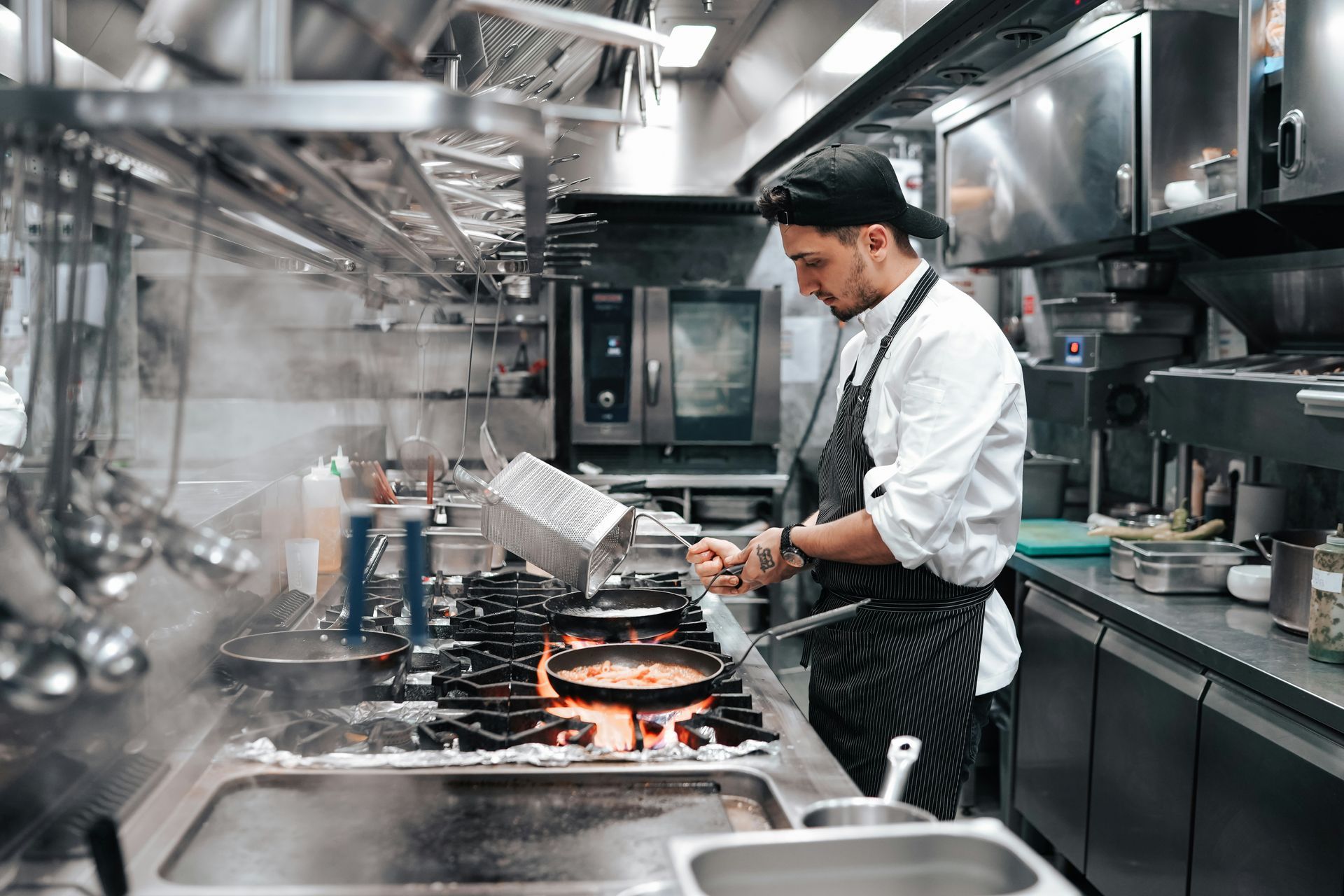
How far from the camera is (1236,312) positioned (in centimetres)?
322

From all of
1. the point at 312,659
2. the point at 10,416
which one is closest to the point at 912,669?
the point at 312,659

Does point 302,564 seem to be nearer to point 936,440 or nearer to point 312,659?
point 312,659

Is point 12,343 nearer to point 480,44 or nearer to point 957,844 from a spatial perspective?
point 480,44

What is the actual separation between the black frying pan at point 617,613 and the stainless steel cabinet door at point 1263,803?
1256mm

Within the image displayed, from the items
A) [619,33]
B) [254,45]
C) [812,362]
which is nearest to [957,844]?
[619,33]

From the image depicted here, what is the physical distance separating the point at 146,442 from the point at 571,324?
6.65 ft

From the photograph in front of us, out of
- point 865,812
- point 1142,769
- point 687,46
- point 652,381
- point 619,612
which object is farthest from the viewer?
point 652,381

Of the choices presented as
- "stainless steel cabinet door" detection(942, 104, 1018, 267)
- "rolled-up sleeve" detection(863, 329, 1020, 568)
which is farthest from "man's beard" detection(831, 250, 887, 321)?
"stainless steel cabinet door" detection(942, 104, 1018, 267)

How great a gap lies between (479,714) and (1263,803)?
1.71 metres

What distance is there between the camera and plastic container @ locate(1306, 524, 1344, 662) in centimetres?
225

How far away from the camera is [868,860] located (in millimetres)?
1086

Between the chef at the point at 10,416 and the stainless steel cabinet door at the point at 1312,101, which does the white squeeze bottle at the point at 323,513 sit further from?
the stainless steel cabinet door at the point at 1312,101

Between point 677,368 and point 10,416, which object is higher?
point 677,368

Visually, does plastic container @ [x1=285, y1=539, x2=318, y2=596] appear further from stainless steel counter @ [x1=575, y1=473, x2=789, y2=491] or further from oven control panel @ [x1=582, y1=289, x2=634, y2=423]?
oven control panel @ [x1=582, y1=289, x2=634, y2=423]
